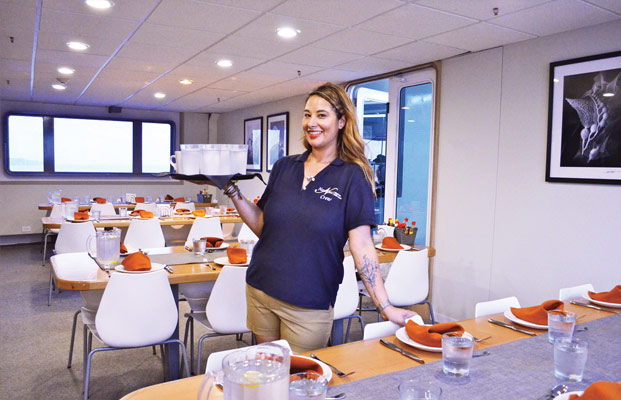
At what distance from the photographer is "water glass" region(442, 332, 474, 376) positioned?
4.04 feet

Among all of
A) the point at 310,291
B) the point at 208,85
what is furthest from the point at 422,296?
the point at 208,85

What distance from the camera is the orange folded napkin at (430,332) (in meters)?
1.43

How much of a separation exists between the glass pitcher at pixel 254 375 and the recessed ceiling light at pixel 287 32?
3020 millimetres

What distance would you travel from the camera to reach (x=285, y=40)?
380cm

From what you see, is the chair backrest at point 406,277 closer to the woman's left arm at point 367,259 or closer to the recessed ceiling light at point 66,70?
the woman's left arm at point 367,259

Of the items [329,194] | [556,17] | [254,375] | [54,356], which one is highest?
[556,17]

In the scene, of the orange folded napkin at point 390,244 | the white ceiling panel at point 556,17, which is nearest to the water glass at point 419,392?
the orange folded napkin at point 390,244

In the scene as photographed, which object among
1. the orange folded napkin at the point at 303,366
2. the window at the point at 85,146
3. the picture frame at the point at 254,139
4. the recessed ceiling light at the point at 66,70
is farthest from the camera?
the window at the point at 85,146

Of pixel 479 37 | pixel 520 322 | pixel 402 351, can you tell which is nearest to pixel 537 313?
pixel 520 322

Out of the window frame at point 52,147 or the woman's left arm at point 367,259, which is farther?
the window frame at point 52,147

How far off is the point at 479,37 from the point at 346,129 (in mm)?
2372

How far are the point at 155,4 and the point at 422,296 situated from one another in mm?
2716

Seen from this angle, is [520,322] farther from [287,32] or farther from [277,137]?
[277,137]

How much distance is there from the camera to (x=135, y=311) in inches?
91.0
